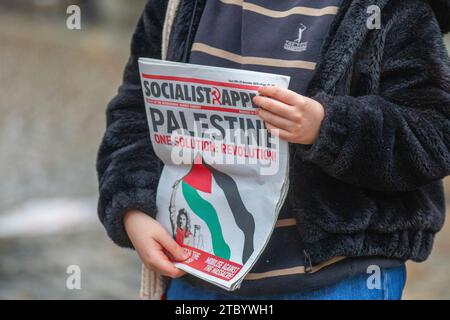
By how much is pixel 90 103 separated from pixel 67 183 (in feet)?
8.81

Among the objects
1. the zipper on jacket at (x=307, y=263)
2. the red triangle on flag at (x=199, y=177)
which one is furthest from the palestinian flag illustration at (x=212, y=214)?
the zipper on jacket at (x=307, y=263)

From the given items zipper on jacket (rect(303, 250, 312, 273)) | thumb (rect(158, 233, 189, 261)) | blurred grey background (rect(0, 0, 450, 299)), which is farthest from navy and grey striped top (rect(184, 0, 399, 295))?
blurred grey background (rect(0, 0, 450, 299))

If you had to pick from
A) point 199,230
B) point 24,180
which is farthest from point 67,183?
point 199,230

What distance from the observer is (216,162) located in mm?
1672

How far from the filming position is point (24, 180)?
18.4ft

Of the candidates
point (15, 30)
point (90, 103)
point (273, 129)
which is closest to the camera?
point (273, 129)

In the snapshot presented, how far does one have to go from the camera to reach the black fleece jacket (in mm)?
1624

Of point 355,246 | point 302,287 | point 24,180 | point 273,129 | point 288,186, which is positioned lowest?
point 24,180

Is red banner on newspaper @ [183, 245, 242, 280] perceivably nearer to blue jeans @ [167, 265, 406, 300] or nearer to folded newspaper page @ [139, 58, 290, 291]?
folded newspaper page @ [139, 58, 290, 291]

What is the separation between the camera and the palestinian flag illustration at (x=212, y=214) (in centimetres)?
166

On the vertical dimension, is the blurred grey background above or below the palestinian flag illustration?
below

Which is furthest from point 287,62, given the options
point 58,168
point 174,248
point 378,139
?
point 58,168

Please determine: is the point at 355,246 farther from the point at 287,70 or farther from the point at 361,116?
the point at 287,70

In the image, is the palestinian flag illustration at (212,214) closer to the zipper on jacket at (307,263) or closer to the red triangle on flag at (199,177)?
the red triangle on flag at (199,177)
